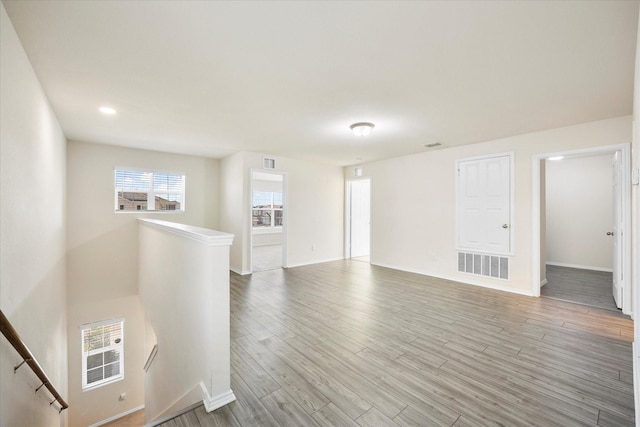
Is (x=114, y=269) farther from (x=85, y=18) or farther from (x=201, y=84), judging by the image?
(x=85, y=18)

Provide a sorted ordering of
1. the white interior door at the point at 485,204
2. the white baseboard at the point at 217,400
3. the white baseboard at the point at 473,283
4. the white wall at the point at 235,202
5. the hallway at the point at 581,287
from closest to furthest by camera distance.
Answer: the white baseboard at the point at 217,400, the hallway at the point at 581,287, the white baseboard at the point at 473,283, the white interior door at the point at 485,204, the white wall at the point at 235,202

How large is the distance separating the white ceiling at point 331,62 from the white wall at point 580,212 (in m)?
3.41

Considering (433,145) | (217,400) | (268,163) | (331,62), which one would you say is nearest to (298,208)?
(268,163)

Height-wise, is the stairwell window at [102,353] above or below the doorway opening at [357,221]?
below

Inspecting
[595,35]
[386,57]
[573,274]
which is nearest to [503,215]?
[573,274]

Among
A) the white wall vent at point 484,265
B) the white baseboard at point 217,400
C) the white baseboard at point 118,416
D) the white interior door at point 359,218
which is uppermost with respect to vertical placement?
the white interior door at point 359,218

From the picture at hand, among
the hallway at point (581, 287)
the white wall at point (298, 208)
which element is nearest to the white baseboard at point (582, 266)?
the hallway at point (581, 287)

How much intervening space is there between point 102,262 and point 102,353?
1871 millimetres

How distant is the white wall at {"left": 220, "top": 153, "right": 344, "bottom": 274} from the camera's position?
A: 17.8 feet

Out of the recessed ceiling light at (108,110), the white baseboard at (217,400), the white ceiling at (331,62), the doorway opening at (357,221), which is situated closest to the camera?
the white ceiling at (331,62)

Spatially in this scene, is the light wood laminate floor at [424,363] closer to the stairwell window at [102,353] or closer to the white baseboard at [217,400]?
the white baseboard at [217,400]

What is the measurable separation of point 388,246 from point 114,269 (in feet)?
18.3

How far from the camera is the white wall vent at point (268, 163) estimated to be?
5664 mm

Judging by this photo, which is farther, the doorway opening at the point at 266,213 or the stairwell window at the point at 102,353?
the doorway opening at the point at 266,213
